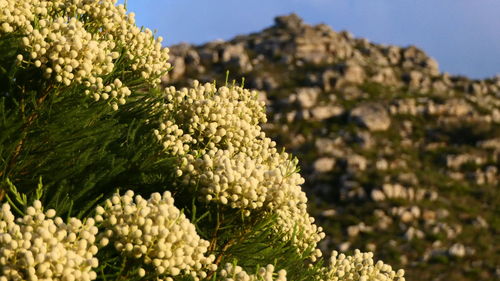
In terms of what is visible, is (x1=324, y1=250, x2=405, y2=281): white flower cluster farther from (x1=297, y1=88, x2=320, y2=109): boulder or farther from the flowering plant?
(x1=297, y1=88, x2=320, y2=109): boulder

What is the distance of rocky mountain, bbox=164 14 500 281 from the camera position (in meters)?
59.9

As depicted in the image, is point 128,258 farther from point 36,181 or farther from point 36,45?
point 36,45

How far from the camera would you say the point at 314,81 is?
89.2 meters

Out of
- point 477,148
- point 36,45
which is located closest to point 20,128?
point 36,45

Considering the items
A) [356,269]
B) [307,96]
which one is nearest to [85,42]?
[356,269]

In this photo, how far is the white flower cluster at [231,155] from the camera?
4770mm

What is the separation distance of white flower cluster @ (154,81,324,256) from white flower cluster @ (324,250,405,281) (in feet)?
1.13

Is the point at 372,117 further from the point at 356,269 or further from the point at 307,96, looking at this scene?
the point at 356,269

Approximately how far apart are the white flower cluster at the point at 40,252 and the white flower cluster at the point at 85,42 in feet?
4.58

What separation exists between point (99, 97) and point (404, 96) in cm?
8393

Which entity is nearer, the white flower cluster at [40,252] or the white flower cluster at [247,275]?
the white flower cluster at [40,252]

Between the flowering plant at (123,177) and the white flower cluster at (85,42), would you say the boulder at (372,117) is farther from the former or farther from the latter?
the flowering plant at (123,177)

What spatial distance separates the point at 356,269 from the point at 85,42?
2750mm

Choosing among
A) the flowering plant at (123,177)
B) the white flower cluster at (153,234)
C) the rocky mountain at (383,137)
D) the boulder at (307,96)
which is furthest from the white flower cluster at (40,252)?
the boulder at (307,96)
